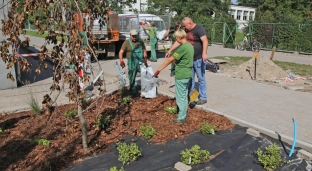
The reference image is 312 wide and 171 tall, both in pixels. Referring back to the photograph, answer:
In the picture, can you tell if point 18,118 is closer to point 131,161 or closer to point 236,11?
point 131,161

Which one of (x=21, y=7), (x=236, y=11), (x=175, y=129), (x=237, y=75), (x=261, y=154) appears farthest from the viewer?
(x=236, y=11)

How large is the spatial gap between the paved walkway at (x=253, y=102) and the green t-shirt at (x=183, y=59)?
1.44 meters

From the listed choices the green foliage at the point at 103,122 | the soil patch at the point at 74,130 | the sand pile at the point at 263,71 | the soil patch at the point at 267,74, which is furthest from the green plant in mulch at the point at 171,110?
the sand pile at the point at 263,71

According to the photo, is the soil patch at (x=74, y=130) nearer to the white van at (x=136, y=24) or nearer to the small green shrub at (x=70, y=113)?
the small green shrub at (x=70, y=113)

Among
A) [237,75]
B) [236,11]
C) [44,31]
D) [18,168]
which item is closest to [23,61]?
[44,31]

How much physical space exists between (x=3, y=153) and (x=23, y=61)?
5.78 ft

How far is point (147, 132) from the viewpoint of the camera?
449cm

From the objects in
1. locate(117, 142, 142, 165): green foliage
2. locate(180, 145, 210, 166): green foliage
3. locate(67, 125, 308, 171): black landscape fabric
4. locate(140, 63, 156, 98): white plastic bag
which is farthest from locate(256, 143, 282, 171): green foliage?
locate(140, 63, 156, 98): white plastic bag

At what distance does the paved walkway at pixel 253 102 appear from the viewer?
516 centimetres

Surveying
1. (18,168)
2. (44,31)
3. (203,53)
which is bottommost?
(18,168)

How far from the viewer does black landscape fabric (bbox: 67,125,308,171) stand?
3.65 m

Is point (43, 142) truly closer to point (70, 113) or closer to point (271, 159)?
point (70, 113)

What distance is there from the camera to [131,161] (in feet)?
12.4

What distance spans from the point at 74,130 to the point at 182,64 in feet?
7.14
